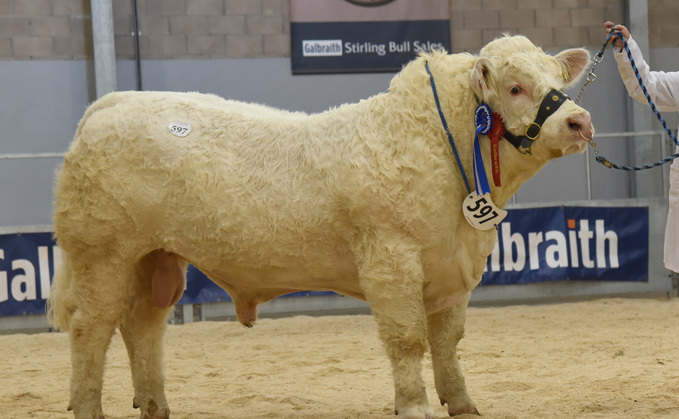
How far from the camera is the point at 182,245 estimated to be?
403 cm

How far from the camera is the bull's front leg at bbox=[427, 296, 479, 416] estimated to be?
13.2ft

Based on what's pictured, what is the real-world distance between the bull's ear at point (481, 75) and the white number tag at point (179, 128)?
147 cm

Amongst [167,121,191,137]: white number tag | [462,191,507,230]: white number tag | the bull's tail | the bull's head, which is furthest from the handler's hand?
the bull's tail

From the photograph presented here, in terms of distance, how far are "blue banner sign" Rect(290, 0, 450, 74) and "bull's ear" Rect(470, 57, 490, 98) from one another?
7.48 m

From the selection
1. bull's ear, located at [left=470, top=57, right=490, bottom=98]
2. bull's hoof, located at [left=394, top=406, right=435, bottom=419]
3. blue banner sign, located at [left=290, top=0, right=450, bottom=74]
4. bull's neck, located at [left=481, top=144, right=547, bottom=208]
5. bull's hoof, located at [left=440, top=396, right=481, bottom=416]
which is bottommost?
bull's hoof, located at [left=440, top=396, right=481, bottom=416]

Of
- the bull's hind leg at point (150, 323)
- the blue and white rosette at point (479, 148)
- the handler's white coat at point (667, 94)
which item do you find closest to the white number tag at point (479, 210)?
the blue and white rosette at point (479, 148)

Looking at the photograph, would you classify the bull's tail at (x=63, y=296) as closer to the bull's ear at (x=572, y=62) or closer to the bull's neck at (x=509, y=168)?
the bull's neck at (x=509, y=168)

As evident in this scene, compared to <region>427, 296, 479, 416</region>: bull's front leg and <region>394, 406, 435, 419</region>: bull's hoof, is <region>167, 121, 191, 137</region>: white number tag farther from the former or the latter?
<region>394, 406, 435, 419</region>: bull's hoof

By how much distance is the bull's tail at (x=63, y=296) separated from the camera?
426 cm

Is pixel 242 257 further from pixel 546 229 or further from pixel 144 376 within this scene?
pixel 546 229

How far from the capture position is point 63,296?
432 centimetres

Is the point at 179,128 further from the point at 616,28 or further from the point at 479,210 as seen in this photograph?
the point at 616,28

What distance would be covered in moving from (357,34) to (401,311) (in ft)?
26.3

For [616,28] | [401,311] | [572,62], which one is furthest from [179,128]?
[616,28]
